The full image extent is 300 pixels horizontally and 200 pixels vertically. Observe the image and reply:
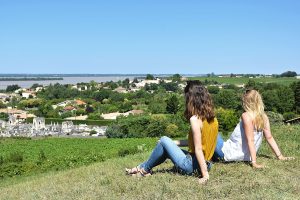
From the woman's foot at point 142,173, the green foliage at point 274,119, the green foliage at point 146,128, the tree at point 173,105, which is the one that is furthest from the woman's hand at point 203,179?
the tree at point 173,105

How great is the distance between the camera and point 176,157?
6.70m

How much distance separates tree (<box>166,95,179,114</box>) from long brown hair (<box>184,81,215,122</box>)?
7907cm

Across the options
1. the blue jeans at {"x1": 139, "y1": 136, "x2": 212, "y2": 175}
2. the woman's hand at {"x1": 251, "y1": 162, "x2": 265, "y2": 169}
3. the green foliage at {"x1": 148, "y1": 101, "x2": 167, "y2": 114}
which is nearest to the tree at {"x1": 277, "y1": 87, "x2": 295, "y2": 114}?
the green foliage at {"x1": 148, "y1": 101, "x2": 167, "y2": 114}

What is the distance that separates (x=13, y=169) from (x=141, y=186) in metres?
15.7

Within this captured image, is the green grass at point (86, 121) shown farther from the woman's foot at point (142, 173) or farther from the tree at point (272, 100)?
the woman's foot at point (142, 173)

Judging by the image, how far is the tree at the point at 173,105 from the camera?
282 ft

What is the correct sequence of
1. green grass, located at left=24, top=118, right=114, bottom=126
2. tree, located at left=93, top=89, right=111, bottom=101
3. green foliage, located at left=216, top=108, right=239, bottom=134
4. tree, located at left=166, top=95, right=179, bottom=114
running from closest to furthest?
green foliage, located at left=216, top=108, right=239, bottom=134 < tree, located at left=166, top=95, right=179, bottom=114 < green grass, located at left=24, top=118, right=114, bottom=126 < tree, located at left=93, top=89, right=111, bottom=101

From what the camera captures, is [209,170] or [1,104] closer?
[209,170]

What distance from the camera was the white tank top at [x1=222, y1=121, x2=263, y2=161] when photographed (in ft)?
23.5

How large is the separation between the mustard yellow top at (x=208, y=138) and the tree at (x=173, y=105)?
78913 millimetres

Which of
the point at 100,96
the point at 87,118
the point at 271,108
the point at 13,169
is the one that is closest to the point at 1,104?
the point at 100,96

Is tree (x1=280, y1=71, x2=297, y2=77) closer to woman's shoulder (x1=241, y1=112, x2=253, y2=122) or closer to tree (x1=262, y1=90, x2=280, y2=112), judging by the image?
tree (x1=262, y1=90, x2=280, y2=112)

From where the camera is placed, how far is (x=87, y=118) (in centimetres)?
10000

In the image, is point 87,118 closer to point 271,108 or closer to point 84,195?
point 271,108
